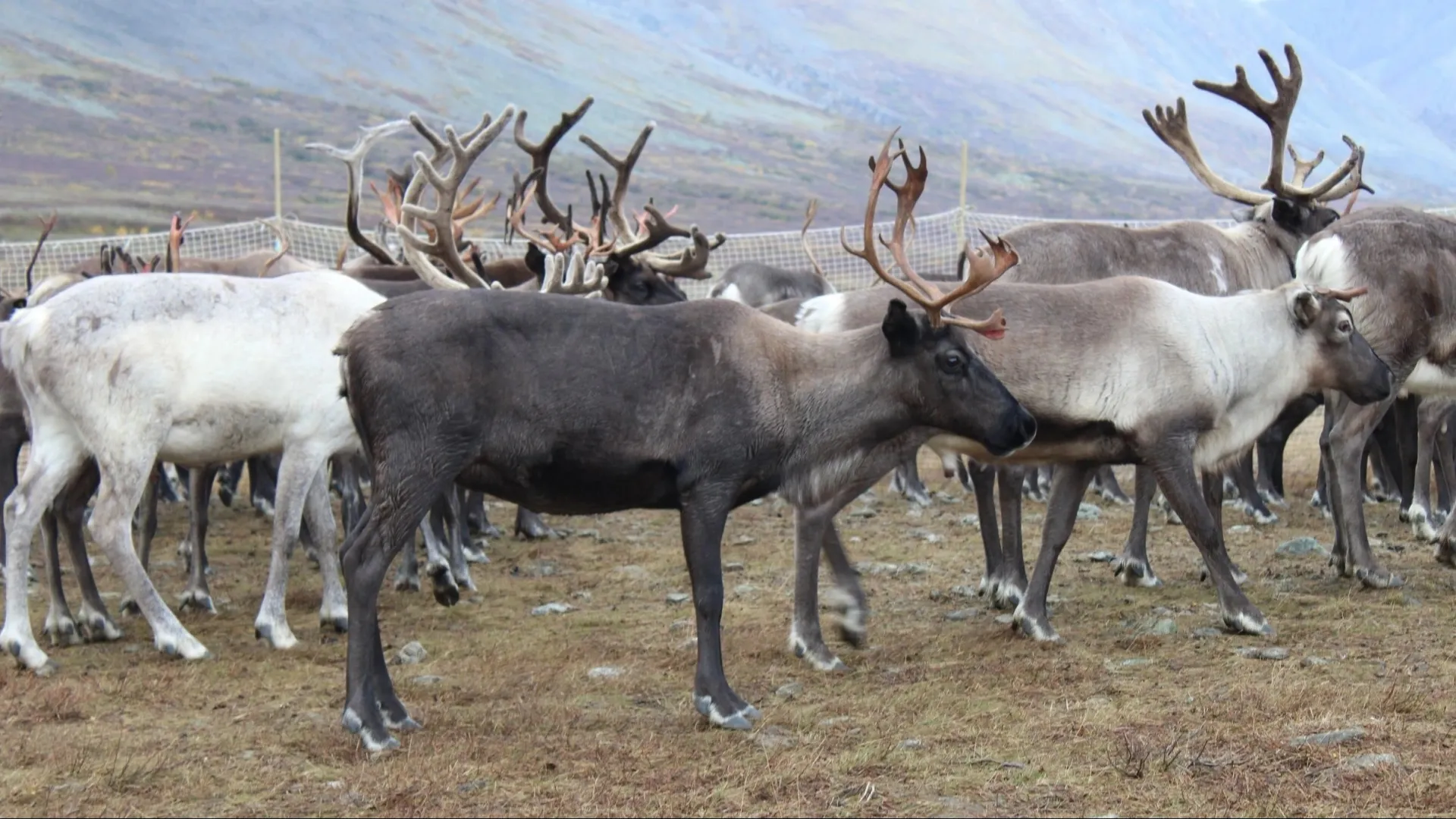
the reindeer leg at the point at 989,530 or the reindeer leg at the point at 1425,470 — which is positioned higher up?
the reindeer leg at the point at 1425,470

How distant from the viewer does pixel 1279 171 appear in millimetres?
9633

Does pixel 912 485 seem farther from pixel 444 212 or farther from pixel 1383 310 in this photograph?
pixel 444 212

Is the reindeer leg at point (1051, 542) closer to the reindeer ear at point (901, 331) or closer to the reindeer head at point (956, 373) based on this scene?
the reindeer head at point (956, 373)

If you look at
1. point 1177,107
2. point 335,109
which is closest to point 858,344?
point 1177,107

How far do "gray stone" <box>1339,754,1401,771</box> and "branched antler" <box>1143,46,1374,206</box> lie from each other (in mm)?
5063

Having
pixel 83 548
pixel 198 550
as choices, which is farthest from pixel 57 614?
pixel 198 550

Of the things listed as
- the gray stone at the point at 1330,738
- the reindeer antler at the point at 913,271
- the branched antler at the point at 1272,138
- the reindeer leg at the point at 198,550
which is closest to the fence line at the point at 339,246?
the branched antler at the point at 1272,138

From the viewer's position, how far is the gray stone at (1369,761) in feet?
15.9

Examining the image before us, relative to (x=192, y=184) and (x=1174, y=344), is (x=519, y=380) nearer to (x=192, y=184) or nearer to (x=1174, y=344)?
(x=1174, y=344)

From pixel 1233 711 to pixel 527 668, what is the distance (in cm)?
268

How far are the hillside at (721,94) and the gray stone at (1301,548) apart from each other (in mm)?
12980

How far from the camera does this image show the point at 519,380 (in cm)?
559

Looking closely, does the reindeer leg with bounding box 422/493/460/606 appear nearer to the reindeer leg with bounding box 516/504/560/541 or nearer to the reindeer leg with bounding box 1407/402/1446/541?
the reindeer leg with bounding box 516/504/560/541

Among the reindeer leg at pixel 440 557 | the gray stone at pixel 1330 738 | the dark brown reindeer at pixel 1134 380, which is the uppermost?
the dark brown reindeer at pixel 1134 380
